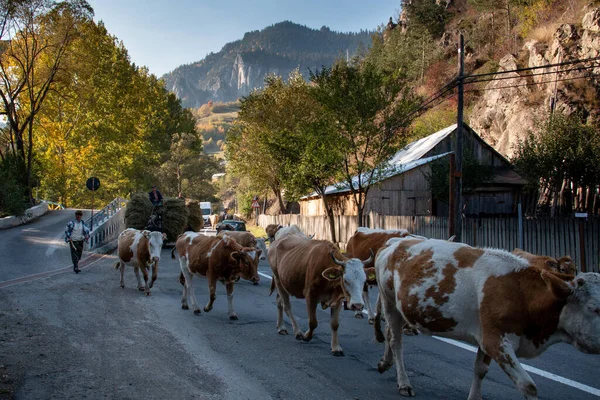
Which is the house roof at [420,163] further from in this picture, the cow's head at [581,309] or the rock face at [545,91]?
the cow's head at [581,309]

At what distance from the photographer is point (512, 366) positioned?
14.4 ft

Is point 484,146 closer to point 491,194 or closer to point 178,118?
point 491,194

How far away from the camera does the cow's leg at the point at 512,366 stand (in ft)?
13.9

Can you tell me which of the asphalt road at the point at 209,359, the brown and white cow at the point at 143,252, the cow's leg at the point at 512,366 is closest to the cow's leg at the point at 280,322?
the asphalt road at the point at 209,359

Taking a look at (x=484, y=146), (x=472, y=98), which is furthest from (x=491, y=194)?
(x=472, y=98)

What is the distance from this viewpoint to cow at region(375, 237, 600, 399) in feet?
14.3

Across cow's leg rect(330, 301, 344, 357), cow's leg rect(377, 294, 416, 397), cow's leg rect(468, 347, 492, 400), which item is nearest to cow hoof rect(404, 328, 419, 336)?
cow's leg rect(330, 301, 344, 357)

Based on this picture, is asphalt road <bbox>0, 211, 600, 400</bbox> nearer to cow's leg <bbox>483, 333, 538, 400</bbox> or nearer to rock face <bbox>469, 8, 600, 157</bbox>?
cow's leg <bbox>483, 333, 538, 400</bbox>

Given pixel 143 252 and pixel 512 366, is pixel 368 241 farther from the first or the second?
pixel 512 366

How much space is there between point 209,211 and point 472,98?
1348 inches

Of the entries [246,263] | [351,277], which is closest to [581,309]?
[351,277]

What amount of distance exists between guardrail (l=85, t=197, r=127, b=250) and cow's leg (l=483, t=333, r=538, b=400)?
73.7 ft

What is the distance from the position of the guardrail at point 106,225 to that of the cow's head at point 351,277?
19.8 metres

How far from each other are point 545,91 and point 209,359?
119ft
